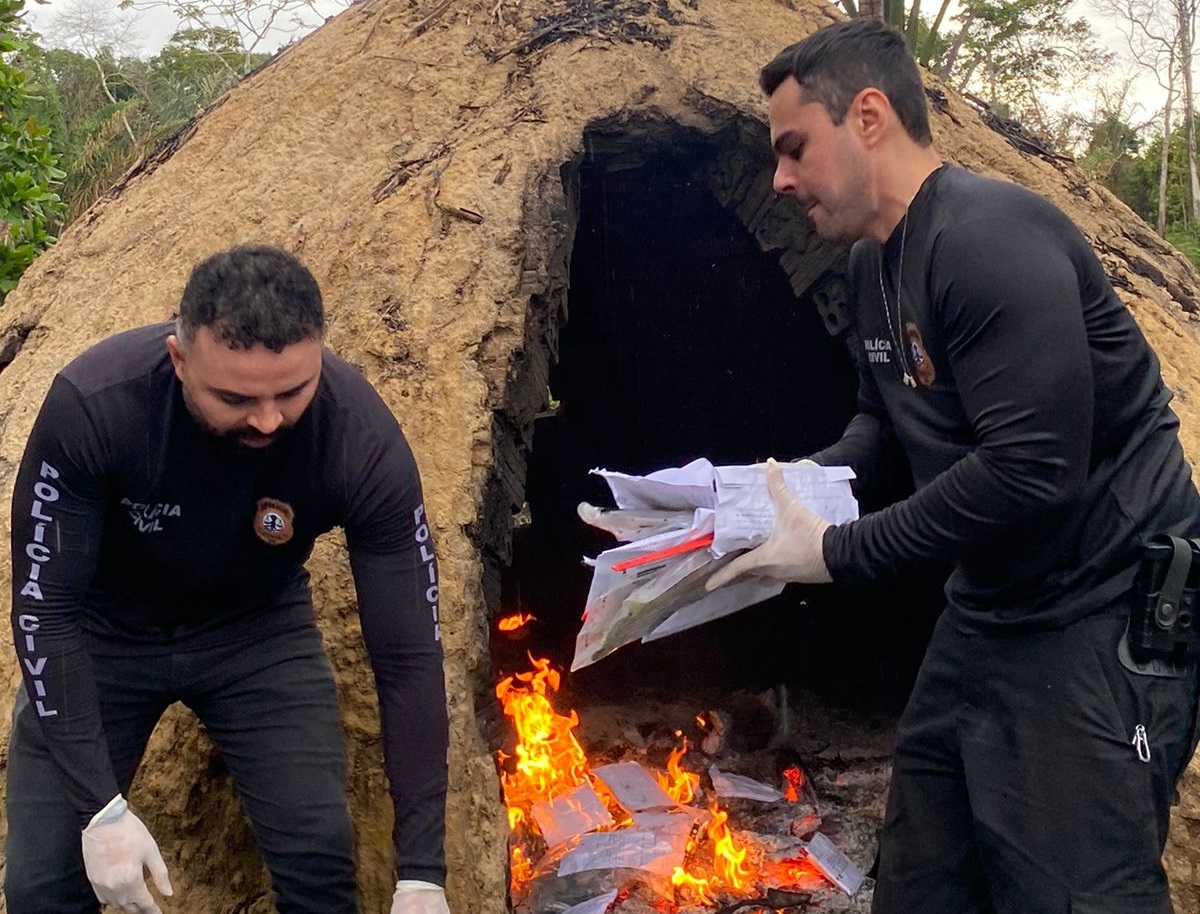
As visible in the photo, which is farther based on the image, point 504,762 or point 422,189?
point 504,762

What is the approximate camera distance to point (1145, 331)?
3484 millimetres

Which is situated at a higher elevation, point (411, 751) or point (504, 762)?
point (411, 751)

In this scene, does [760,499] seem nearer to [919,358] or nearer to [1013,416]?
[919,358]

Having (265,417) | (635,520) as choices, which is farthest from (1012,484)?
(265,417)

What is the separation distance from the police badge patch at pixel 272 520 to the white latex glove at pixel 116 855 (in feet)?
1.91

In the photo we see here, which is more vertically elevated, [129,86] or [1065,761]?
[129,86]

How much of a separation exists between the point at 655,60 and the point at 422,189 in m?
1.03

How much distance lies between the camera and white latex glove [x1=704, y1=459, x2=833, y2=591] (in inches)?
81.8

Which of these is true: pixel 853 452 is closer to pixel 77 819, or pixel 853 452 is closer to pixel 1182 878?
pixel 1182 878

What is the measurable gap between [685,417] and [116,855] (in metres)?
3.65

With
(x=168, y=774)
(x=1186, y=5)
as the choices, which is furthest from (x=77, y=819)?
(x=1186, y=5)

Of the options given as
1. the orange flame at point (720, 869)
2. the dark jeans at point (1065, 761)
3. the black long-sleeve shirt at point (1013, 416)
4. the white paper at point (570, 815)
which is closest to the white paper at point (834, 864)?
the orange flame at point (720, 869)

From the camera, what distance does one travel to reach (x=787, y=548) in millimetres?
2102

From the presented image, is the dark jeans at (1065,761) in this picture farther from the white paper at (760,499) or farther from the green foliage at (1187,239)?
the green foliage at (1187,239)
